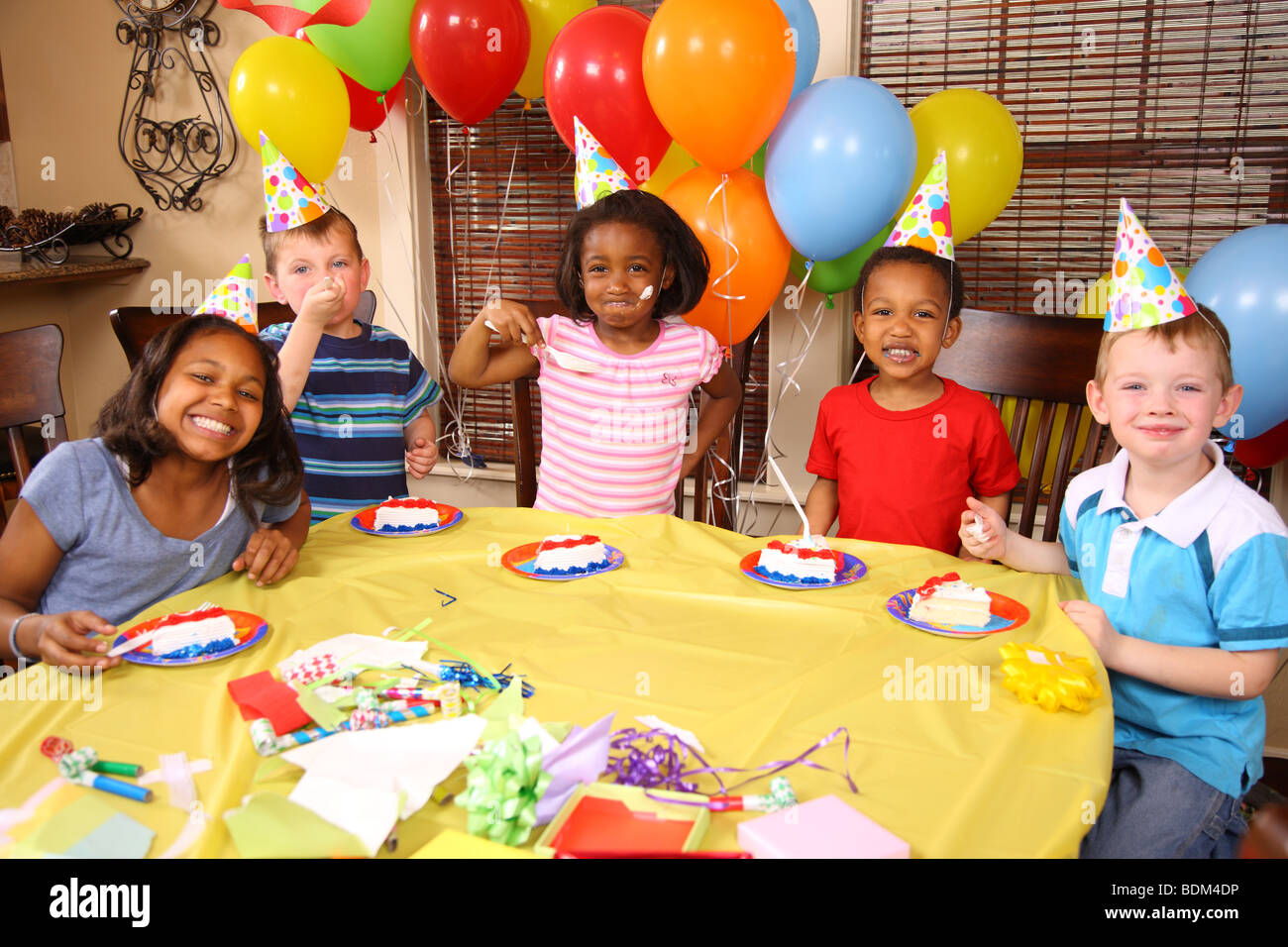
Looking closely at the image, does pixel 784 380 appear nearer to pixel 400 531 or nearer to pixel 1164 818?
pixel 400 531

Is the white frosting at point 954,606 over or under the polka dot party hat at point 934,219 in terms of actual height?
under

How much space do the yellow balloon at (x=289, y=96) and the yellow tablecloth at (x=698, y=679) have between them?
1.38 m

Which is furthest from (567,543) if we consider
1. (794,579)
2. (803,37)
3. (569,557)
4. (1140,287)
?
(803,37)

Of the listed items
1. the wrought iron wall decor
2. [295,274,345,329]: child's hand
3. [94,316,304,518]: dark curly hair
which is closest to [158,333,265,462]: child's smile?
[94,316,304,518]: dark curly hair

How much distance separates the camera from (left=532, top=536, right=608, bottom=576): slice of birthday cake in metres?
1.33

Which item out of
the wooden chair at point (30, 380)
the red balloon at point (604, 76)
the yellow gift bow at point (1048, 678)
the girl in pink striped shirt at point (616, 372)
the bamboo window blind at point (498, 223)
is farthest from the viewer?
the bamboo window blind at point (498, 223)

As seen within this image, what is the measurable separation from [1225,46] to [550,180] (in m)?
1.81

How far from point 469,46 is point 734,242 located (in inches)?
30.5

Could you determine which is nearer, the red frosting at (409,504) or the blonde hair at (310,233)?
the red frosting at (409,504)

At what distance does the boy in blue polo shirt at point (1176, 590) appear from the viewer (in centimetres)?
114

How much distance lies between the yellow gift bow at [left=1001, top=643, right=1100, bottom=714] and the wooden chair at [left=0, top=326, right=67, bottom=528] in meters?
1.51

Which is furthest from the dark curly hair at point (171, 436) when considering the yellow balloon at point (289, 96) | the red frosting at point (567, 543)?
the yellow balloon at point (289, 96)

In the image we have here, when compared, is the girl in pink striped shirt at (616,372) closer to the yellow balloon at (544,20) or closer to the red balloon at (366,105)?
the yellow balloon at (544,20)

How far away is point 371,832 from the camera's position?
73cm
